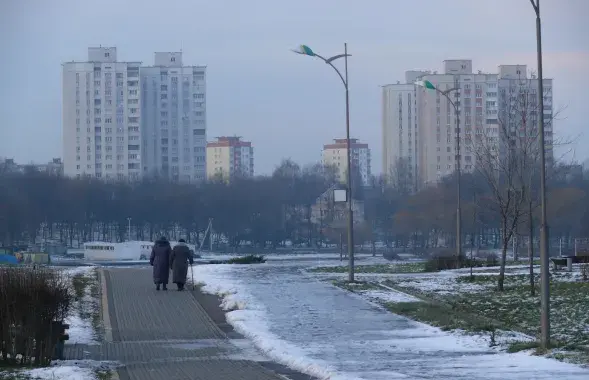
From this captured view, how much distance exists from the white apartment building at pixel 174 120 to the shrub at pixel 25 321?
131 metres

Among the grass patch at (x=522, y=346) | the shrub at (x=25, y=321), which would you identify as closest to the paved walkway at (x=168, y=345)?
the shrub at (x=25, y=321)

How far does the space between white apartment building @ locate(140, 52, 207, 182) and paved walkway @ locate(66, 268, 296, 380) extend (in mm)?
123071

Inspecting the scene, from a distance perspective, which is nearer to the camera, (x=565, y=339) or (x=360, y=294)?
(x=565, y=339)

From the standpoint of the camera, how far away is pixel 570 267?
31.1 meters

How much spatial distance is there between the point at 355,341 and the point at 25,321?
218 inches

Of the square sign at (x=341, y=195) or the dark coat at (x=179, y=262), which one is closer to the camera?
the dark coat at (x=179, y=262)

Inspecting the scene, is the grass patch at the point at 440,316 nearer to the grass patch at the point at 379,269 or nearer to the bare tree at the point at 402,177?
the grass patch at the point at 379,269

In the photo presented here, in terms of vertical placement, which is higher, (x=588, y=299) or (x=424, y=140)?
(x=424, y=140)

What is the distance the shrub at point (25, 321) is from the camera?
14391mm

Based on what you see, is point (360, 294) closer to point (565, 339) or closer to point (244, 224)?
point (565, 339)

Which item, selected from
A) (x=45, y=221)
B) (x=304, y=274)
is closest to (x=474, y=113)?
(x=45, y=221)

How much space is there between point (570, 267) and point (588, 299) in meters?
10.4

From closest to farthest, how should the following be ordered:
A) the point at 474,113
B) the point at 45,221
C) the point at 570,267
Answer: the point at 570,267 → the point at 45,221 → the point at 474,113

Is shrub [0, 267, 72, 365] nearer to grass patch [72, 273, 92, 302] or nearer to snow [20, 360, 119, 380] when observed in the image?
snow [20, 360, 119, 380]
